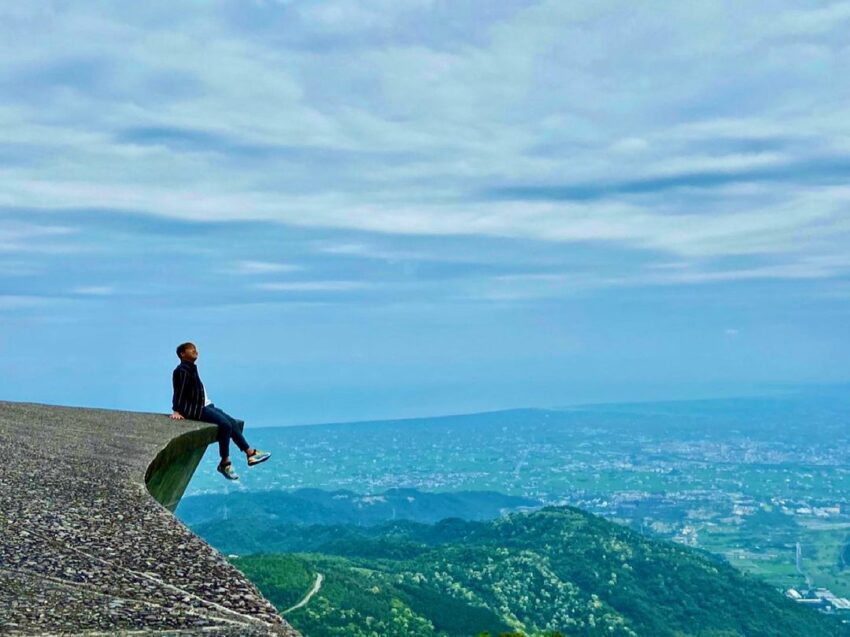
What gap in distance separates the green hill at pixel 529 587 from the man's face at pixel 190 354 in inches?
2571

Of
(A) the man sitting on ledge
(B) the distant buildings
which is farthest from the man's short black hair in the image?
(B) the distant buildings

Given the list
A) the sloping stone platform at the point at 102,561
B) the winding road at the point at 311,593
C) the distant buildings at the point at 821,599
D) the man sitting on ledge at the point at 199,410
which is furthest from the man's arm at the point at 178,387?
the distant buildings at the point at 821,599

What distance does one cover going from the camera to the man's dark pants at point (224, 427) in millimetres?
14953

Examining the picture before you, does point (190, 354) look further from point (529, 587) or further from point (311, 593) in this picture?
point (529, 587)

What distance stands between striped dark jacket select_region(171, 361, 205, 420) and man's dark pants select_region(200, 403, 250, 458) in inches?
6.1

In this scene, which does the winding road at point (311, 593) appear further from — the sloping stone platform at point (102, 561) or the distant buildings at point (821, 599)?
the distant buildings at point (821, 599)

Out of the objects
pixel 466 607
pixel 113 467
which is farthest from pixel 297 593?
pixel 113 467

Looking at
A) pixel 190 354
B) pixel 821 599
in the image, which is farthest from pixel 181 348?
pixel 821 599

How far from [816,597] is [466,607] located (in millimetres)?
90562

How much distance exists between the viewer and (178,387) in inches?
604

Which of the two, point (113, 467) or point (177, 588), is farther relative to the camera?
point (113, 467)

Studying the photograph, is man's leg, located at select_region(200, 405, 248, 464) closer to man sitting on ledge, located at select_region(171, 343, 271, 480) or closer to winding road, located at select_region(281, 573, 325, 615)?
man sitting on ledge, located at select_region(171, 343, 271, 480)

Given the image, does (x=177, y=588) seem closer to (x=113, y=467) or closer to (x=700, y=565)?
(x=113, y=467)

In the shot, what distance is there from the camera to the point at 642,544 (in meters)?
148
